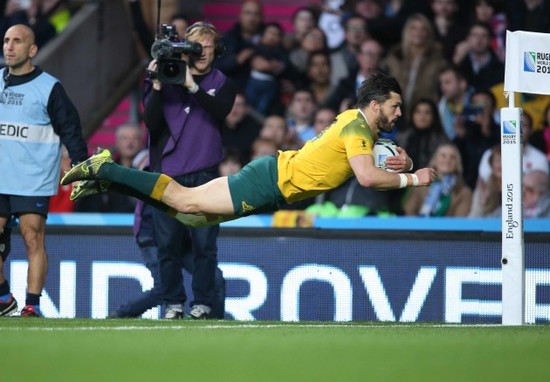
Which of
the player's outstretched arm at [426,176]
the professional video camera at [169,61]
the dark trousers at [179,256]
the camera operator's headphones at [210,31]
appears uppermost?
the camera operator's headphones at [210,31]

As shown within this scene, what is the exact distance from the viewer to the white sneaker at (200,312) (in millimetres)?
11241

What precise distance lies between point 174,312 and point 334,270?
2.05 meters

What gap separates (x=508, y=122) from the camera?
1036 centimetres

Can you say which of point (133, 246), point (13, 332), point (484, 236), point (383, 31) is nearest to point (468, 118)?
point (383, 31)

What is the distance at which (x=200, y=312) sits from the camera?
37.0 feet

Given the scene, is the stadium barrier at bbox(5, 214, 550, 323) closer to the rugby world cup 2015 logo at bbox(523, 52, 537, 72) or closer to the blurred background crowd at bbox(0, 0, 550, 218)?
the blurred background crowd at bbox(0, 0, 550, 218)

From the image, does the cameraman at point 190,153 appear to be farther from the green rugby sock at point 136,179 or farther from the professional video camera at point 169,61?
the green rugby sock at point 136,179

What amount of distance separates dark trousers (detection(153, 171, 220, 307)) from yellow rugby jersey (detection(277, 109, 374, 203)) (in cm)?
108

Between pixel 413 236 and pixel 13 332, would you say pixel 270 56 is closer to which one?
pixel 413 236

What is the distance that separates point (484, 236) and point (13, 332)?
5.04 m

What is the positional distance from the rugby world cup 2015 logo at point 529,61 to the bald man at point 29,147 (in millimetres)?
3812

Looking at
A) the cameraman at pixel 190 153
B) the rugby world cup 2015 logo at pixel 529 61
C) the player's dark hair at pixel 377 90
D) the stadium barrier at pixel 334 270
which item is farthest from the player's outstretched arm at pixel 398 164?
the stadium barrier at pixel 334 270

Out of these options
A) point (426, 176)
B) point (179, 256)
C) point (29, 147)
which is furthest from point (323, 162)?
point (29, 147)

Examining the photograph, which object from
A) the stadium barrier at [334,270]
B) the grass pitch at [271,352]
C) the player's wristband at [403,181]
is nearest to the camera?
the grass pitch at [271,352]
